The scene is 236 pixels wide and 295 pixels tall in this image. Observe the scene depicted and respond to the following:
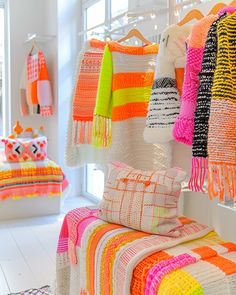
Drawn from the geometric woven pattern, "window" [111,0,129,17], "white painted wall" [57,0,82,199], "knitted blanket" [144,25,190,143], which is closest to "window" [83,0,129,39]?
"window" [111,0,129,17]

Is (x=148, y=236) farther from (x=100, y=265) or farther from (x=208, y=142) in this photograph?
(x=208, y=142)

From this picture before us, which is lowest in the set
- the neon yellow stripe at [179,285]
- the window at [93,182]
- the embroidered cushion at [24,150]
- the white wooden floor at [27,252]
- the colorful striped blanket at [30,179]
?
the white wooden floor at [27,252]

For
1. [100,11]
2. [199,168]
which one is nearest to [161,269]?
[199,168]

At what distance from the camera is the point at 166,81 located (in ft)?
5.31

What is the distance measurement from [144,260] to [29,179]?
7.83 ft

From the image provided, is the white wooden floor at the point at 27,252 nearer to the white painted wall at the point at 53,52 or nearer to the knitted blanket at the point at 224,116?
the white painted wall at the point at 53,52

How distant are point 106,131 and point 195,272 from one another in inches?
35.9

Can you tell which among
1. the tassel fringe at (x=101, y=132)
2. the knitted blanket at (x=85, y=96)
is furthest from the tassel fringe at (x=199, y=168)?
the knitted blanket at (x=85, y=96)

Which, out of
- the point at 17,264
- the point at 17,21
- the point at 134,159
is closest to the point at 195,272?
the point at 134,159

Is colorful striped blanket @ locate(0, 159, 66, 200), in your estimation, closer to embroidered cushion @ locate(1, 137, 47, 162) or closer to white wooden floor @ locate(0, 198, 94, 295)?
embroidered cushion @ locate(1, 137, 47, 162)

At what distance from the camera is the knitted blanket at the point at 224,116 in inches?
46.9

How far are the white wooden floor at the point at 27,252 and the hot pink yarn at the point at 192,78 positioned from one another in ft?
4.28

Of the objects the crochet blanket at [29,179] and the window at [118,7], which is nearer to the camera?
the crochet blanket at [29,179]

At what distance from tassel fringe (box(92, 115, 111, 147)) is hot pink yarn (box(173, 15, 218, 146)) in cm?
59
